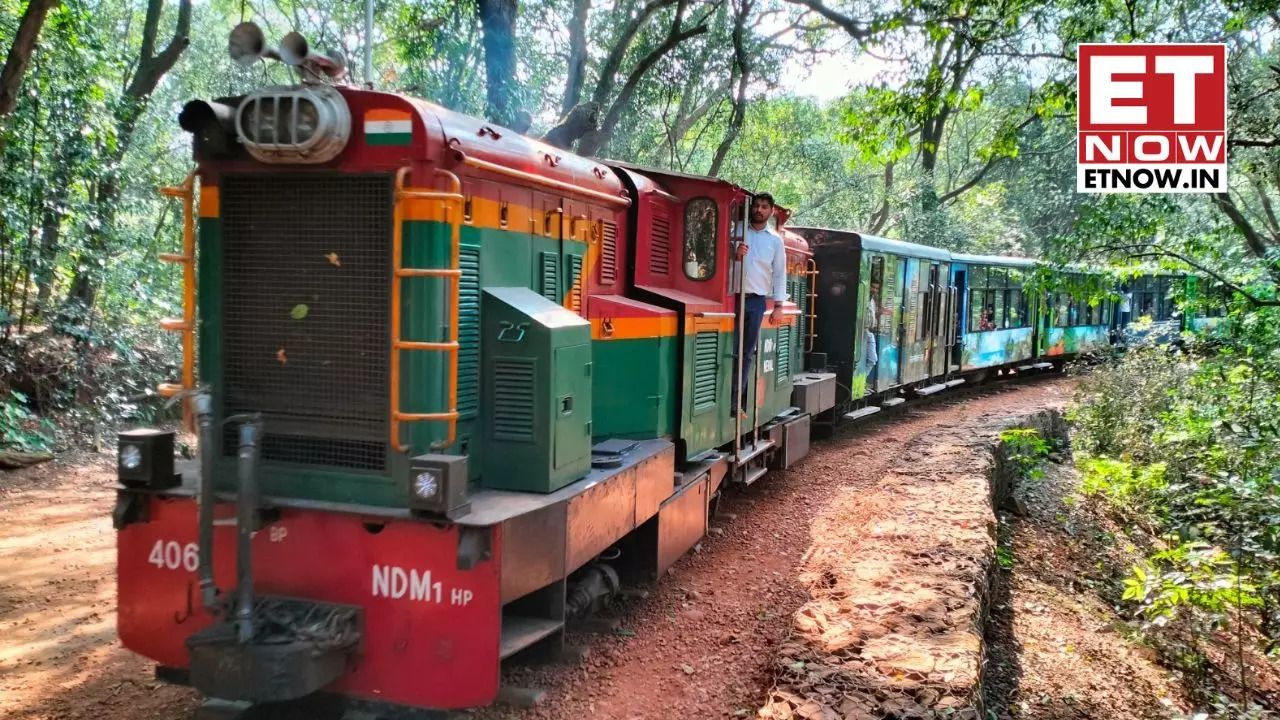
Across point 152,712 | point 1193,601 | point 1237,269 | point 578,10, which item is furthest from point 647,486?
point 578,10

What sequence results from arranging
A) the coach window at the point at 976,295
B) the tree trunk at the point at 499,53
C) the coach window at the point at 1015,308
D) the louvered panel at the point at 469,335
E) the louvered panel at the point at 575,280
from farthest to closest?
1. the coach window at the point at 1015,308
2. the coach window at the point at 976,295
3. the tree trunk at the point at 499,53
4. the louvered panel at the point at 575,280
5. the louvered panel at the point at 469,335

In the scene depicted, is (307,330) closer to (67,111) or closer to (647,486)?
(647,486)

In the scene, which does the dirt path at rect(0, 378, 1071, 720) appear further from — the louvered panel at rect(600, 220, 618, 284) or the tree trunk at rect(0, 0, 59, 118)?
the tree trunk at rect(0, 0, 59, 118)

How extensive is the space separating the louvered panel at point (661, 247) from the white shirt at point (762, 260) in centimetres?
77

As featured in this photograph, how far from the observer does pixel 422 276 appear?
373 cm

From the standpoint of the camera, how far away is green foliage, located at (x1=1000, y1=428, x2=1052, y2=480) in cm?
906

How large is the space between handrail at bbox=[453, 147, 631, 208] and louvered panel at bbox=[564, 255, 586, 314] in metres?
0.39

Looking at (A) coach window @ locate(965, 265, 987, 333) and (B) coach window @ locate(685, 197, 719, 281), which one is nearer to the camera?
(B) coach window @ locate(685, 197, 719, 281)

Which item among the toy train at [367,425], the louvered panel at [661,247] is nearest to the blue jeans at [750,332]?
the louvered panel at [661,247]

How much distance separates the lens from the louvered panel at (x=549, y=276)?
488cm

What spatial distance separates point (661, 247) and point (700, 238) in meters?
0.32

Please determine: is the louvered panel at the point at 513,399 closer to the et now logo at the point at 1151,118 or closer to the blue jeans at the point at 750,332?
the blue jeans at the point at 750,332

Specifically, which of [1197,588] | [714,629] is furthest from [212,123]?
[1197,588]

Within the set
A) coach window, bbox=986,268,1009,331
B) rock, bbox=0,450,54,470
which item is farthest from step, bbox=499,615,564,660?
coach window, bbox=986,268,1009,331
